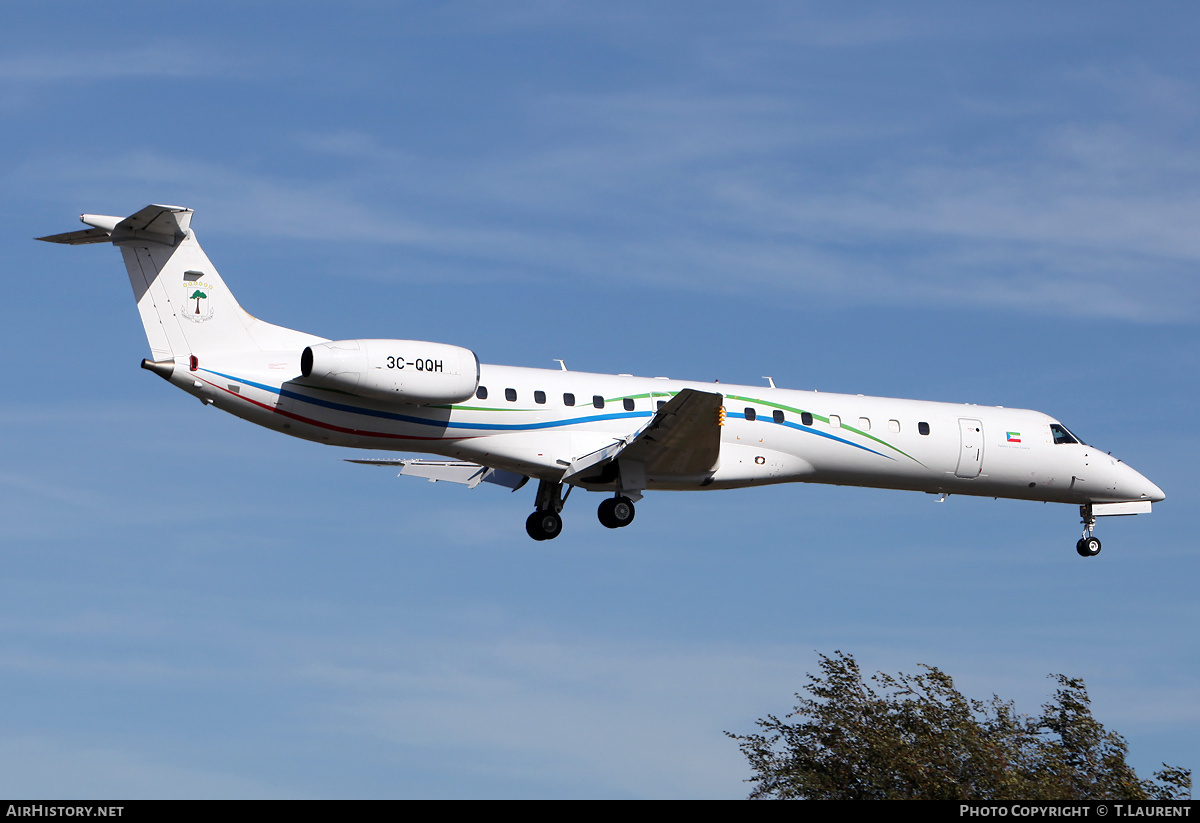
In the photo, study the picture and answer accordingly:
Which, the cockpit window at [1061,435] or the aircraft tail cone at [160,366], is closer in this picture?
the aircraft tail cone at [160,366]

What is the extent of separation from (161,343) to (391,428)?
3865 mm

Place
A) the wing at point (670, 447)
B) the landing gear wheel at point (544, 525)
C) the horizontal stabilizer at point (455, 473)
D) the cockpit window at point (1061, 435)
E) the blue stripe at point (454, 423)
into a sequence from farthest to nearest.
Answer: the cockpit window at point (1061, 435), the horizontal stabilizer at point (455, 473), the landing gear wheel at point (544, 525), the wing at point (670, 447), the blue stripe at point (454, 423)

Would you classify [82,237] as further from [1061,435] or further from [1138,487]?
[1138,487]

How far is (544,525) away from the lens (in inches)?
1084

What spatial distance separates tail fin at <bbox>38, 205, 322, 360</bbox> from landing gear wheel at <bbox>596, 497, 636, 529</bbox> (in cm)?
659

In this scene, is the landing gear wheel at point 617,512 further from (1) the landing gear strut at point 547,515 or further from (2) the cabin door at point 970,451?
(2) the cabin door at point 970,451

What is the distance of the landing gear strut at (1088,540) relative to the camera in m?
30.3

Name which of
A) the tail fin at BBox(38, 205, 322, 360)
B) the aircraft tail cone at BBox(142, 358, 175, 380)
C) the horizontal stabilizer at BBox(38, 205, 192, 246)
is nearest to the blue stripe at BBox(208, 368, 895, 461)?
the aircraft tail cone at BBox(142, 358, 175, 380)

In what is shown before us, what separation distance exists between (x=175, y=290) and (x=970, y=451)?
1528 centimetres

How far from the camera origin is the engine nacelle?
2344cm

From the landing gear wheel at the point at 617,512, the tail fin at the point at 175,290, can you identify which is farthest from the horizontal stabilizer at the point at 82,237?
the landing gear wheel at the point at 617,512

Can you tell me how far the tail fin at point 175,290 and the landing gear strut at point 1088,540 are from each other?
55.1 feet
